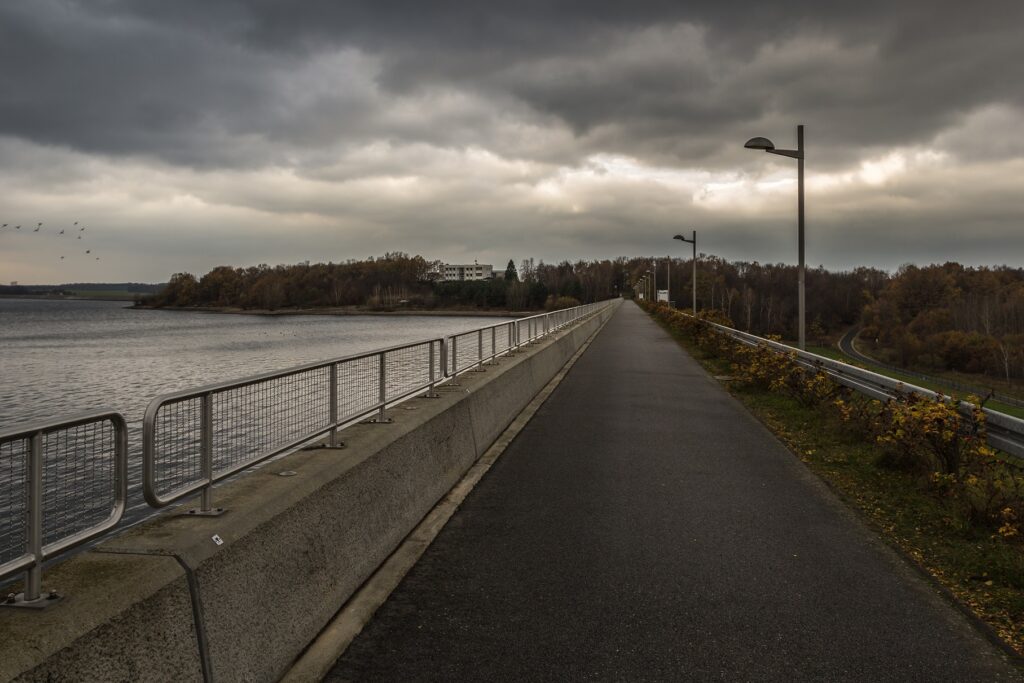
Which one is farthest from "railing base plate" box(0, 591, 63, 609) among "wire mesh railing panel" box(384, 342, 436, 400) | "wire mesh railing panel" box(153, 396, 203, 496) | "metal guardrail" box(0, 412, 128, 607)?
"wire mesh railing panel" box(384, 342, 436, 400)

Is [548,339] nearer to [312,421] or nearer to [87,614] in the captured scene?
[312,421]

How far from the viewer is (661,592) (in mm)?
4648

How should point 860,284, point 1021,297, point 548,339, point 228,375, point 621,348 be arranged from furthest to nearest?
point 860,284 → point 1021,297 → point 228,375 → point 621,348 → point 548,339

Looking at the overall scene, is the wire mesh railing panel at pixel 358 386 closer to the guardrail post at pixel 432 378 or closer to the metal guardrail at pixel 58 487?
the guardrail post at pixel 432 378

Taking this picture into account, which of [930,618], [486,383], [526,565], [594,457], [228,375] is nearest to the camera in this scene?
[930,618]

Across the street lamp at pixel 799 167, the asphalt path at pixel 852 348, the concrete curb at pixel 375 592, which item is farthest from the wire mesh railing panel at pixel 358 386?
the asphalt path at pixel 852 348

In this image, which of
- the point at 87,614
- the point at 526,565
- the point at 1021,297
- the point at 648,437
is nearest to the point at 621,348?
the point at 648,437

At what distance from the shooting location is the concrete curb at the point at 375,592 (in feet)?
12.0

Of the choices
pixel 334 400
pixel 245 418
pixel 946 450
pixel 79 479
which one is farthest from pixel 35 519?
pixel 946 450

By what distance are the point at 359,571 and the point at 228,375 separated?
3672 centimetres

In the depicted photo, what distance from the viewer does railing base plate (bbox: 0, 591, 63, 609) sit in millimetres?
2604

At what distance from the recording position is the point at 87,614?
8.36 feet

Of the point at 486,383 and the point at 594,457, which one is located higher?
the point at 486,383

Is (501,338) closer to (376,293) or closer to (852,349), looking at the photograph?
(852,349)
